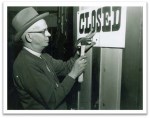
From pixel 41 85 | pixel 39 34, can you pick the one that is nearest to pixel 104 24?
pixel 39 34

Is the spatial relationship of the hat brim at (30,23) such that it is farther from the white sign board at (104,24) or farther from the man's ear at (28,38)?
the white sign board at (104,24)

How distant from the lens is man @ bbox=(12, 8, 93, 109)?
68.4 inches

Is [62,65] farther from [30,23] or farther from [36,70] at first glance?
[30,23]

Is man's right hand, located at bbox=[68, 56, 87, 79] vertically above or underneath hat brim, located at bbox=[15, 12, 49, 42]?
underneath

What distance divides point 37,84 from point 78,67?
294 millimetres

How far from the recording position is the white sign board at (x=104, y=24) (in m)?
1.61

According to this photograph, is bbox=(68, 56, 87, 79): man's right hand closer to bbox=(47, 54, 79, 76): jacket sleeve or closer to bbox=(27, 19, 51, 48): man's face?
bbox=(47, 54, 79, 76): jacket sleeve

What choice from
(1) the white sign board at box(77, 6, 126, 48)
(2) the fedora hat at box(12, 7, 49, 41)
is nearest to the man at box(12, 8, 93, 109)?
(2) the fedora hat at box(12, 7, 49, 41)

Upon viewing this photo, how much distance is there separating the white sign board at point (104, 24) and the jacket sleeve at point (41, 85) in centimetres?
33

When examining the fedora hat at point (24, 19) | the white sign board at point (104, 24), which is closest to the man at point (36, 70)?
the fedora hat at point (24, 19)

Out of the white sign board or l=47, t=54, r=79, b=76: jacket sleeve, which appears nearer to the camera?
the white sign board

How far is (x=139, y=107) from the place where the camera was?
64.7 inches

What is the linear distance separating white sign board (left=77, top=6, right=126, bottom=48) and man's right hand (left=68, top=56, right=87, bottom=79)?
0.14 metres
